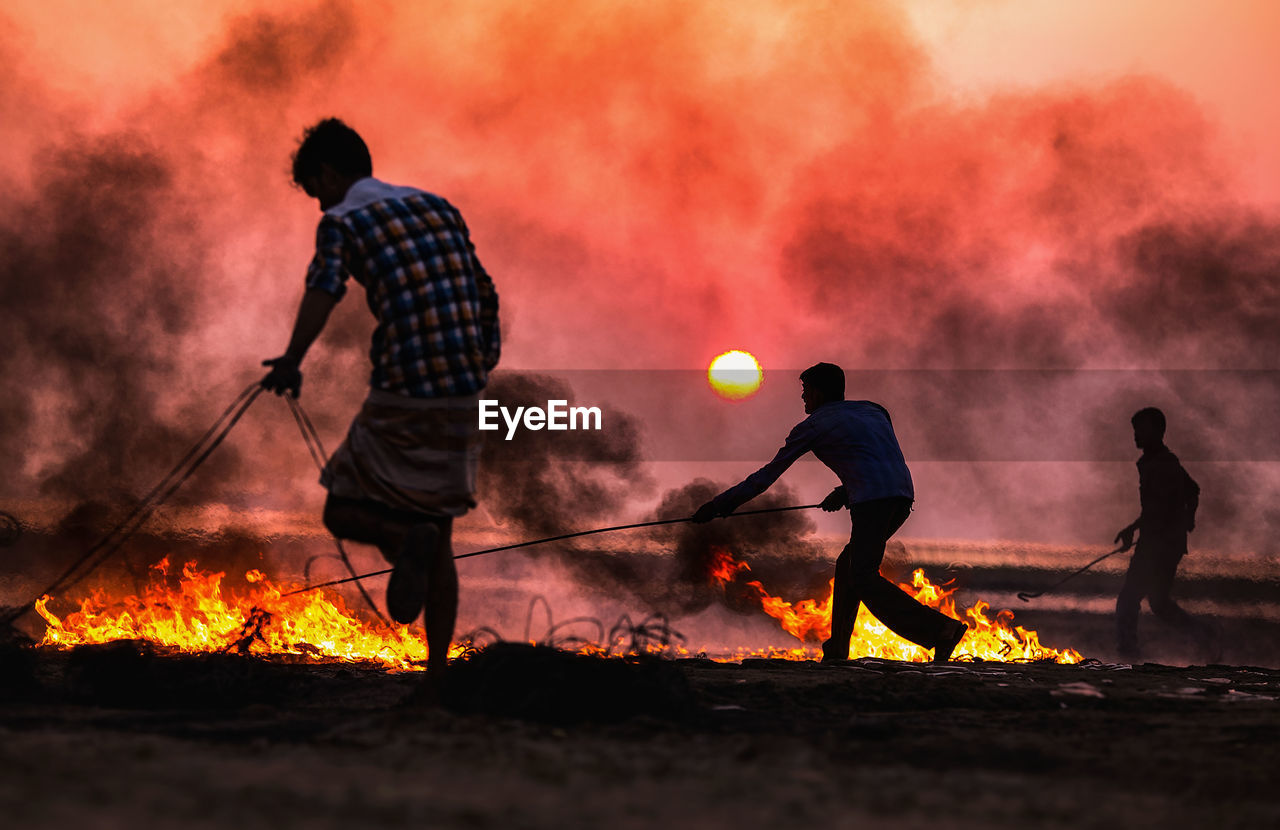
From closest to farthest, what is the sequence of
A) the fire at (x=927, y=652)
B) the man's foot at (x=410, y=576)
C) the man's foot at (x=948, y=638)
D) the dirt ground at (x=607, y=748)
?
1. the dirt ground at (x=607, y=748)
2. the man's foot at (x=410, y=576)
3. the man's foot at (x=948, y=638)
4. the fire at (x=927, y=652)

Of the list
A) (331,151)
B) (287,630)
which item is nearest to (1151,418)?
(287,630)

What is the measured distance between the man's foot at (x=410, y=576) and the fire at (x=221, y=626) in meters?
3.25

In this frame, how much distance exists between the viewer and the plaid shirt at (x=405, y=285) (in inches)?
170

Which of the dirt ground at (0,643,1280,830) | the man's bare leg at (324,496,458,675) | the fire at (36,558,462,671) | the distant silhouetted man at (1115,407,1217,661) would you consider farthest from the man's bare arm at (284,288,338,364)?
the distant silhouetted man at (1115,407,1217,661)

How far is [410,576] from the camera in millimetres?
4051

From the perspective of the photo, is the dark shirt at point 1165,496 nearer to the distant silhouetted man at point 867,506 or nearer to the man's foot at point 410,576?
the distant silhouetted man at point 867,506

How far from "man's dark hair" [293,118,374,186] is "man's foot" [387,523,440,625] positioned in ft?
4.60

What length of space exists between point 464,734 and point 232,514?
13806 millimetres

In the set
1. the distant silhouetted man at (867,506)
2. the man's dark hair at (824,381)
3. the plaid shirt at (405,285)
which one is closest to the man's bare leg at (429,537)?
the plaid shirt at (405,285)

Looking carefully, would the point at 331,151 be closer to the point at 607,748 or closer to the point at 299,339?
the point at 299,339

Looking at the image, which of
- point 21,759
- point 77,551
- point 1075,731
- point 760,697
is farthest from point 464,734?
point 77,551

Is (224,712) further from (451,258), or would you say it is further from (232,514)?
(232,514)

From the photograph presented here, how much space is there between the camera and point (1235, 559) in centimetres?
2759

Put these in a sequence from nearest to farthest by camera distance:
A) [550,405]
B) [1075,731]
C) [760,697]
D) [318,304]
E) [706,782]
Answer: [706,782] → [1075,731] → [318,304] → [760,697] → [550,405]
